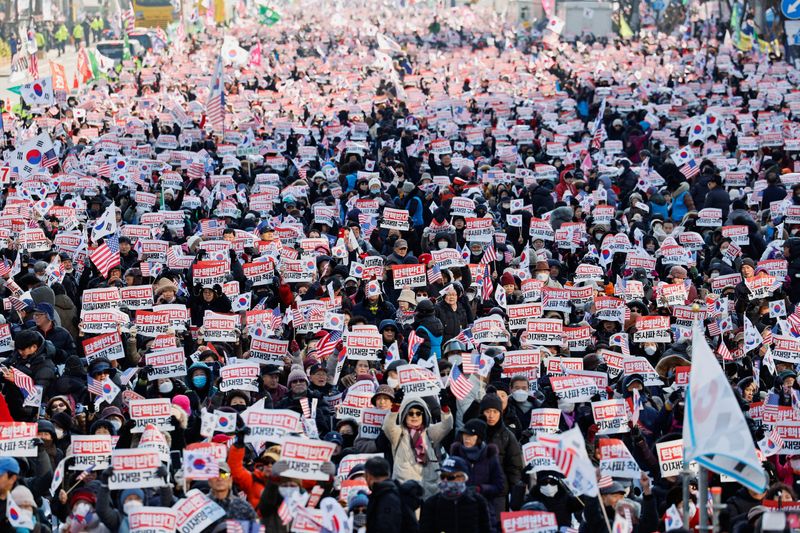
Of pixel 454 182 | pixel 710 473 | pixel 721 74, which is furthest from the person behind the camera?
pixel 721 74

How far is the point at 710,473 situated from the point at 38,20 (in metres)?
64.5

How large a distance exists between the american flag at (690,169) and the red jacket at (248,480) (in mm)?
14511

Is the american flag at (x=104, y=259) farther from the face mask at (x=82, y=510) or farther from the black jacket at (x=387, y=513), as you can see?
the black jacket at (x=387, y=513)

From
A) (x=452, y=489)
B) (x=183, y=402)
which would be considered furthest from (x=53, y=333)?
(x=452, y=489)

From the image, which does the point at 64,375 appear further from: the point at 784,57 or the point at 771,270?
the point at 784,57

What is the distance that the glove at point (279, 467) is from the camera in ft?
32.0

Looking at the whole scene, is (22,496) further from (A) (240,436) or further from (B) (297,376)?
(B) (297,376)

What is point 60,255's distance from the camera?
17438 millimetres

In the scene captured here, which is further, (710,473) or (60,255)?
(60,255)

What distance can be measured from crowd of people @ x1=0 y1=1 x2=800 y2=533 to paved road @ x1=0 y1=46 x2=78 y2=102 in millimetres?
12032

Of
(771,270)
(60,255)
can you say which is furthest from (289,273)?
(771,270)

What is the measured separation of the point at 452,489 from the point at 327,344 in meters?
4.84

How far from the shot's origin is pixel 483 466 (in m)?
10.4

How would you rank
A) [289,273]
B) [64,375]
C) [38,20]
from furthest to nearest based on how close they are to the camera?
[38,20] → [289,273] → [64,375]
